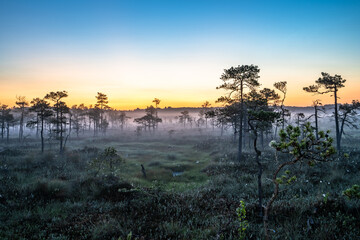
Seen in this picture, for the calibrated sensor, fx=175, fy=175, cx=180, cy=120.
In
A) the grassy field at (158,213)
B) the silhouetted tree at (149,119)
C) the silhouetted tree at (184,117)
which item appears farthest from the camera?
the silhouetted tree at (184,117)

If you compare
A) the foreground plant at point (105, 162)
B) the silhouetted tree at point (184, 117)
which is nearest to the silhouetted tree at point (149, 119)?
the silhouetted tree at point (184, 117)

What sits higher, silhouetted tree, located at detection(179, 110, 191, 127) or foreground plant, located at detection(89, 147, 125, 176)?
silhouetted tree, located at detection(179, 110, 191, 127)

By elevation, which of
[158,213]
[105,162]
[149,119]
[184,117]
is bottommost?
[158,213]

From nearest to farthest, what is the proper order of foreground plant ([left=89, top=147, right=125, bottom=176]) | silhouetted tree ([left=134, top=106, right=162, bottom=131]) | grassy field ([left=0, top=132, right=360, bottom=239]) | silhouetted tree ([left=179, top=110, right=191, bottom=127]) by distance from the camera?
1. grassy field ([left=0, top=132, right=360, bottom=239])
2. foreground plant ([left=89, top=147, right=125, bottom=176])
3. silhouetted tree ([left=134, top=106, right=162, bottom=131])
4. silhouetted tree ([left=179, top=110, right=191, bottom=127])

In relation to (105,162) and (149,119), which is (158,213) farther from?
(149,119)

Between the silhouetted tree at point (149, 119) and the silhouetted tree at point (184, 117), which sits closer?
the silhouetted tree at point (149, 119)

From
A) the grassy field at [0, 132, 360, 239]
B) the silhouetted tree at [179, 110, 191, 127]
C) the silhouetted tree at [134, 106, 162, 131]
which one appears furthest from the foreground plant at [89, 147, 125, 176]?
the silhouetted tree at [179, 110, 191, 127]

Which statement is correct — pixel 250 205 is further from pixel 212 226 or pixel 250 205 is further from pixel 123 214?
pixel 123 214

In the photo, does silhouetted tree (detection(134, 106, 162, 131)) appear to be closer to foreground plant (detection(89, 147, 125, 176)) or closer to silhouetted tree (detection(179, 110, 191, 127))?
silhouetted tree (detection(179, 110, 191, 127))

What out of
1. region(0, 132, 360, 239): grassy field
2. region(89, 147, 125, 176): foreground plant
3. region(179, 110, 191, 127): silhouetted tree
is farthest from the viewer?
region(179, 110, 191, 127): silhouetted tree

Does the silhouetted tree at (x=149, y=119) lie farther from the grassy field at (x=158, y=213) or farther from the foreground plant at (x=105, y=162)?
the grassy field at (x=158, y=213)

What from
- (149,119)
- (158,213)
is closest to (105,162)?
(158,213)

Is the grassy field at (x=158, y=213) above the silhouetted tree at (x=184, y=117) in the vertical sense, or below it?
below

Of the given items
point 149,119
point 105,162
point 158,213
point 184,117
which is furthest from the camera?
point 184,117
